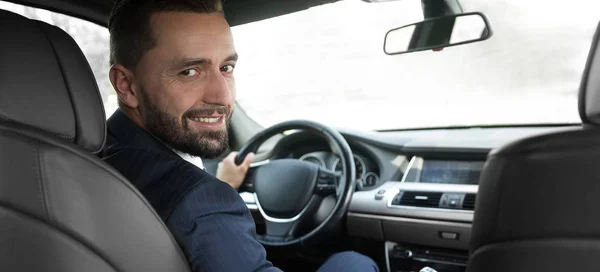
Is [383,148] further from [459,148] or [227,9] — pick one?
[227,9]

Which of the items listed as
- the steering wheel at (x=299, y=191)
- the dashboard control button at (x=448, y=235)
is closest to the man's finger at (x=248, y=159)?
the steering wheel at (x=299, y=191)

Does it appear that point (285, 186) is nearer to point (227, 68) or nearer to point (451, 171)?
point (451, 171)

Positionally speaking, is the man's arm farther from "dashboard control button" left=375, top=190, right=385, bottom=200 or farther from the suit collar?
"dashboard control button" left=375, top=190, right=385, bottom=200

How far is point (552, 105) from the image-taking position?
5344mm

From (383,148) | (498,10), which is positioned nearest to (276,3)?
(383,148)

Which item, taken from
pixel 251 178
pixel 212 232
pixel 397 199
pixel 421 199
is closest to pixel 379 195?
pixel 397 199

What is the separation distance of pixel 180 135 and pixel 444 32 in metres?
1.74

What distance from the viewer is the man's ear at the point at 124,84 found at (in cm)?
208

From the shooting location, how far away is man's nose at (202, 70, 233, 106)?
2.04 metres

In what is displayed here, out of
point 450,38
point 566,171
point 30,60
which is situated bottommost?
point 450,38

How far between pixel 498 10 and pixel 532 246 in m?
6.69

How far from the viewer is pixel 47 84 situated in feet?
4.78

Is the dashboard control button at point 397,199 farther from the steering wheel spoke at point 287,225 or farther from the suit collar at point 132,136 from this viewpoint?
the suit collar at point 132,136

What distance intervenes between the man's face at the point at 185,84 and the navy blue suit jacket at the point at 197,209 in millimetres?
170
